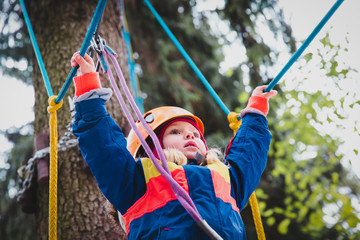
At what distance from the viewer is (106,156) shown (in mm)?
1393

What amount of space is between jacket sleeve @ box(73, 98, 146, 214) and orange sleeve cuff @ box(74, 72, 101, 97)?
0.07 meters

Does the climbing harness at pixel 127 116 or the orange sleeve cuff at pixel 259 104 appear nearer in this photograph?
the climbing harness at pixel 127 116

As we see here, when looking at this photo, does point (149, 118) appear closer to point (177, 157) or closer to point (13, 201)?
point (177, 157)

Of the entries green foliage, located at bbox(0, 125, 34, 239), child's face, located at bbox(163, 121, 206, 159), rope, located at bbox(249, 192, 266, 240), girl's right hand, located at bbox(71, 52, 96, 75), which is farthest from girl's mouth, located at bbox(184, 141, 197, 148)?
green foliage, located at bbox(0, 125, 34, 239)

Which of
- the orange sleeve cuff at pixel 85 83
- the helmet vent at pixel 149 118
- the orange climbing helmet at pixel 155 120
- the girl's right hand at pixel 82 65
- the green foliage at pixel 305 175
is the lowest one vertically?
the green foliage at pixel 305 175

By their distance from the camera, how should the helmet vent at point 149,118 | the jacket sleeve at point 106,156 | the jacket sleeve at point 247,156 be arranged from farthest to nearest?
the helmet vent at point 149,118, the jacket sleeve at point 247,156, the jacket sleeve at point 106,156

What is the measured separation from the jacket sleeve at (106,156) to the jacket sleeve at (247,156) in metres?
0.51

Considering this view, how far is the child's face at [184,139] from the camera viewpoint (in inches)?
69.4

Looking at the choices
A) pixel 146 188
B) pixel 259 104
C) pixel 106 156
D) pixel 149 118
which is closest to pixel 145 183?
pixel 146 188

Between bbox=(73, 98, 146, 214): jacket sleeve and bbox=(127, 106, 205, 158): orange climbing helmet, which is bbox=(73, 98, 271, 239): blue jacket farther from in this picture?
bbox=(127, 106, 205, 158): orange climbing helmet

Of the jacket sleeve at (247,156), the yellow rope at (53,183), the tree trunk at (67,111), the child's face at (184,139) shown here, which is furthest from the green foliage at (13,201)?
the jacket sleeve at (247,156)

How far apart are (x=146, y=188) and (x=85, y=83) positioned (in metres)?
0.56

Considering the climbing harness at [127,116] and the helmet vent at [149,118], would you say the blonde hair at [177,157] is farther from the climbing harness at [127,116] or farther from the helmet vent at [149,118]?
the helmet vent at [149,118]

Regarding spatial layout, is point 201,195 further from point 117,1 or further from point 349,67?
point 349,67
